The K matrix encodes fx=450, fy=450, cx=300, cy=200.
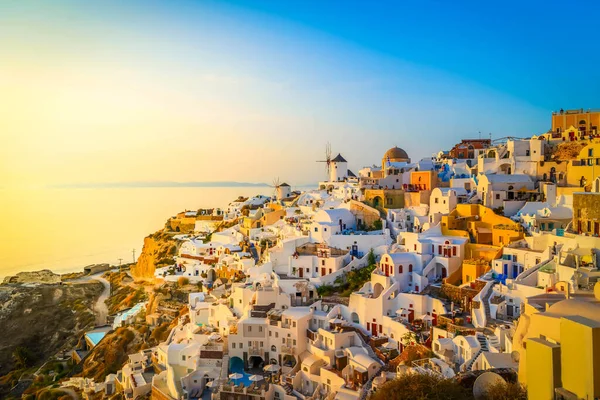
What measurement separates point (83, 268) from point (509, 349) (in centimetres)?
5188

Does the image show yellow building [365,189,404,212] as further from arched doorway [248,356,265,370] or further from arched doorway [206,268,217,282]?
arched doorway [248,356,265,370]

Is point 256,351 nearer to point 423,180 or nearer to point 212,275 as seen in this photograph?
point 212,275

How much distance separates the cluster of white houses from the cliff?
434 inches

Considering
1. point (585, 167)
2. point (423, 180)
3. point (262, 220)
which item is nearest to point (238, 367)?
point (423, 180)

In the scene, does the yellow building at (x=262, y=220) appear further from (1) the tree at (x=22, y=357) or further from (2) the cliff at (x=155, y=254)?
(1) the tree at (x=22, y=357)

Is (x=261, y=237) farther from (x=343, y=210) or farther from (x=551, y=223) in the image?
(x=551, y=223)

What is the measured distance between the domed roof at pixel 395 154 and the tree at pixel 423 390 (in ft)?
80.0

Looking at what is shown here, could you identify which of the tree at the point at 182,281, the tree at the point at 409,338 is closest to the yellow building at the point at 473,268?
the tree at the point at 409,338

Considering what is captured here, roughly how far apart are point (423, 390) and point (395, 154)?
25.5 metres

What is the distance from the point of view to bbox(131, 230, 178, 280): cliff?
35.8 m

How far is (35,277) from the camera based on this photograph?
156 ft

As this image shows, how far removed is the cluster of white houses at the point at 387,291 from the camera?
1339cm

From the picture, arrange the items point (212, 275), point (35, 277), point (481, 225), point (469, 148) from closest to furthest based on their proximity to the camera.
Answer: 1. point (481, 225)
2. point (212, 275)
3. point (469, 148)
4. point (35, 277)

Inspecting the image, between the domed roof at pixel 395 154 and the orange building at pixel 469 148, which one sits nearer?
the orange building at pixel 469 148
